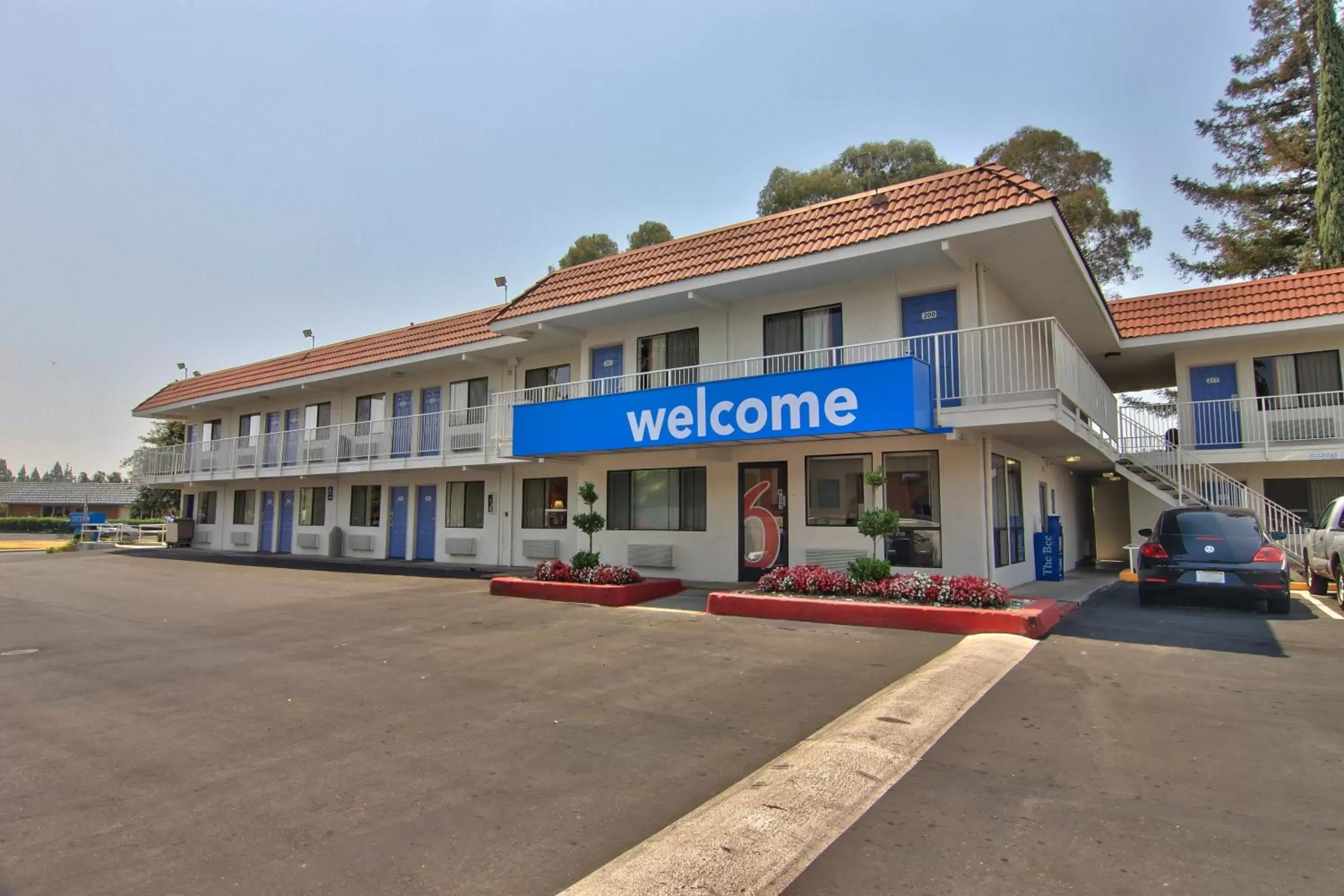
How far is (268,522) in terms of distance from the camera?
Answer: 28500 millimetres

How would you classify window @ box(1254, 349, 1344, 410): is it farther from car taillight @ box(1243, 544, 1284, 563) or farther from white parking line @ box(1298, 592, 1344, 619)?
car taillight @ box(1243, 544, 1284, 563)

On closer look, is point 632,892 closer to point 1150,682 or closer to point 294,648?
point 1150,682

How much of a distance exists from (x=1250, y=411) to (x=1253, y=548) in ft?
32.2

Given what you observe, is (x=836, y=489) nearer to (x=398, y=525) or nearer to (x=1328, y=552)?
(x=1328, y=552)

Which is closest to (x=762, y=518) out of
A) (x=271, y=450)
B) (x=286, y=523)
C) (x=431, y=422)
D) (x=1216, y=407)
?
(x=431, y=422)

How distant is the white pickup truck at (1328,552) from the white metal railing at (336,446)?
57.3ft

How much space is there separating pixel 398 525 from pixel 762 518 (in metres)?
13.9

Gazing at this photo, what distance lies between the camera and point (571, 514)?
744 inches

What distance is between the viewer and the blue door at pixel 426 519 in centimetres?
2255

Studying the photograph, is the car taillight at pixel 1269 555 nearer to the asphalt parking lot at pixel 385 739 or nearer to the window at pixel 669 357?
the asphalt parking lot at pixel 385 739

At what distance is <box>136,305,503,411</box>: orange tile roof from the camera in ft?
69.1

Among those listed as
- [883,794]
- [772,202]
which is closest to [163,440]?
[772,202]

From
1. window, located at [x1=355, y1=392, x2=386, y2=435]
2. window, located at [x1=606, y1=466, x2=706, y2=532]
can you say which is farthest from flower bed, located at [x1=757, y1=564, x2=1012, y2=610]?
window, located at [x1=355, y1=392, x2=386, y2=435]

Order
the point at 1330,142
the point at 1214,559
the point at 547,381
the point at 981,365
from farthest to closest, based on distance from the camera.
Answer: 1. the point at 1330,142
2. the point at 547,381
3. the point at 981,365
4. the point at 1214,559
